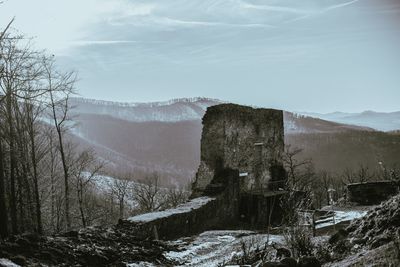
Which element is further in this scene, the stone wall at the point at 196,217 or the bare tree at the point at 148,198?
the bare tree at the point at 148,198

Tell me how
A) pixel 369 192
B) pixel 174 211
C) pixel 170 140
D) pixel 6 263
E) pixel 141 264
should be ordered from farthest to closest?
pixel 170 140, pixel 369 192, pixel 174 211, pixel 141 264, pixel 6 263

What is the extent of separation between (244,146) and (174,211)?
9.22 m

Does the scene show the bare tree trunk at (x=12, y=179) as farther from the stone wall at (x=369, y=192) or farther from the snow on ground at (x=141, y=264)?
the stone wall at (x=369, y=192)

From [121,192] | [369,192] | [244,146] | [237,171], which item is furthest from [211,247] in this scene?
[121,192]

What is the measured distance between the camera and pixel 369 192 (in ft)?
61.4

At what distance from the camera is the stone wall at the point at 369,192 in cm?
1803

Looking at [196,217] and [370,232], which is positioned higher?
[370,232]

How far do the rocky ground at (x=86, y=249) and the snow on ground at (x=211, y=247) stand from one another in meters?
0.43

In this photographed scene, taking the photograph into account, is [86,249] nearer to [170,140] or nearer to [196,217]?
[196,217]

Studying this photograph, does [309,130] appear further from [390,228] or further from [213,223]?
[390,228]

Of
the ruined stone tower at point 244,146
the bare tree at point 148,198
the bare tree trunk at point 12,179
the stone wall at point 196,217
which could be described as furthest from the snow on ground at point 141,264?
the bare tree at point 148,198

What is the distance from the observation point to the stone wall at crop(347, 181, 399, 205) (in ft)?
59.2

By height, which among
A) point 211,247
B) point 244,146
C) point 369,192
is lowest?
point 211,247

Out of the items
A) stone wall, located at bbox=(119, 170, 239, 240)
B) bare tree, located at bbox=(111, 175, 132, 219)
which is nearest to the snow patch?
stone wall, located at bbox=(119, 170, 239, 240)
